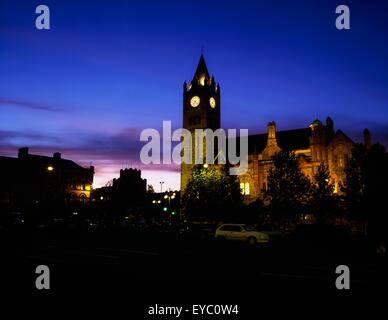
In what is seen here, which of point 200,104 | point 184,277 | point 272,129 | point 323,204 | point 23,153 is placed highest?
point 200,104

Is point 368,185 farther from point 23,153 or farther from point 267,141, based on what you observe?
point 23,153

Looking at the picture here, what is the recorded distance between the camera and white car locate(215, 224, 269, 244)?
88.2 feet

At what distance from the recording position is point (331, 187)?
45.0 meters

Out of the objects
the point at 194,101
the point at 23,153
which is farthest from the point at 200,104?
the point at 23,153

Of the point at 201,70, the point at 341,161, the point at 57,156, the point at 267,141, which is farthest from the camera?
the point at 57,156

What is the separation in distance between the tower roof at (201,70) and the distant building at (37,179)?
40.9 metres

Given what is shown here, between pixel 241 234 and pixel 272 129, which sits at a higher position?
pixel 272 129

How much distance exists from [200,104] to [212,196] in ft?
135

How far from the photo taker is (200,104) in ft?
294

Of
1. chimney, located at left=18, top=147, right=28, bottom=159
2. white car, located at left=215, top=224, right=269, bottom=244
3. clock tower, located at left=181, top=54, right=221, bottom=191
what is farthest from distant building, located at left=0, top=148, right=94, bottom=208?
white car, located at left=215, top=224, right=269, bottom=244

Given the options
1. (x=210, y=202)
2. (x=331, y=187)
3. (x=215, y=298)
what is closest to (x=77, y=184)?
(x=210, y=202)

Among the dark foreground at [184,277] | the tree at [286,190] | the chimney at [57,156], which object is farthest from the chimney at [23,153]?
the dark foreground at [184,277]

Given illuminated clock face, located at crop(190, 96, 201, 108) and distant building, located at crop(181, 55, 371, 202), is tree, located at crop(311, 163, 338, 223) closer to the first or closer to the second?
distant building, located at crop(181, 55, 371, 202)

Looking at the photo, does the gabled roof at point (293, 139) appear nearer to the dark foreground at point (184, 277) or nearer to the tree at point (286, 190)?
the tree at point (286, 190)
